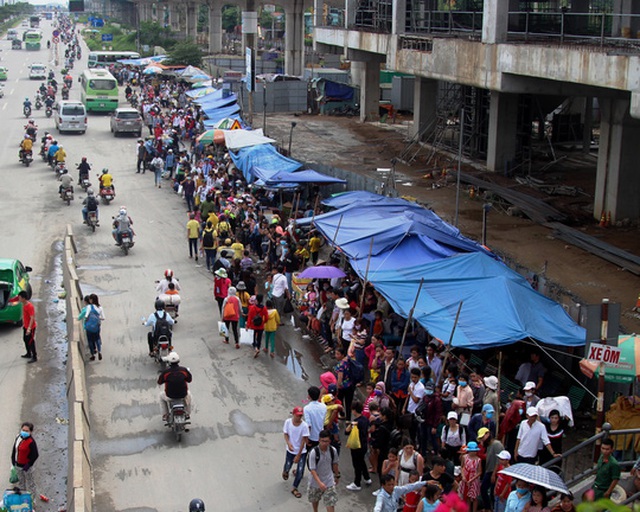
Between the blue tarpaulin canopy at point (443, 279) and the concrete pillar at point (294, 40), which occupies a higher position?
the concrete pillar at point (294, 40)

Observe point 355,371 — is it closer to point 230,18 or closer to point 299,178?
point 299,178

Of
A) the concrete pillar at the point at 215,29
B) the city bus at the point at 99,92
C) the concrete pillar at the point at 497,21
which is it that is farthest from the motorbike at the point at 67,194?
the concrete pillar at the point at 215,29

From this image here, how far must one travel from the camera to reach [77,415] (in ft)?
43.8

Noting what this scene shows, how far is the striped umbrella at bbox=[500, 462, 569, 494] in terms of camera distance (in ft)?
31.2

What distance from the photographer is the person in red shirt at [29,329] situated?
56.2 ft

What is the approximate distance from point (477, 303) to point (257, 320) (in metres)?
4.58

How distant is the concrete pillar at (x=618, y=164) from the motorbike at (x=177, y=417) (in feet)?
56.1

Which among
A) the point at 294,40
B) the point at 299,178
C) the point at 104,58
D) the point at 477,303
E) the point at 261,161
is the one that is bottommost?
the point at 477,303

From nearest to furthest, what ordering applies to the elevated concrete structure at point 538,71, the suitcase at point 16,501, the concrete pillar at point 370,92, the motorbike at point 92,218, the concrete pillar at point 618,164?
the suitcase at point 16,501 < the elevated concrete structure at point 538,71 < the concrete pillar at point 618,164 < the motorbike at point 92,218 < the concrete pillar at point 370,92

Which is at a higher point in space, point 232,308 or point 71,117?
point 71,117

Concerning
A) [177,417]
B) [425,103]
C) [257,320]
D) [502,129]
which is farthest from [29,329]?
[425,103]

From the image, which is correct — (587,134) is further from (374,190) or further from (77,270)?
(77,270)

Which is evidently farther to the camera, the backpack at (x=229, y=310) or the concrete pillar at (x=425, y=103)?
the concrete pillar at (x=425, y=103)

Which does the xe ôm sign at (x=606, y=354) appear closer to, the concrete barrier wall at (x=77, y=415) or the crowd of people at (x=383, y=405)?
the crowd of people at (x=383, y=405)
